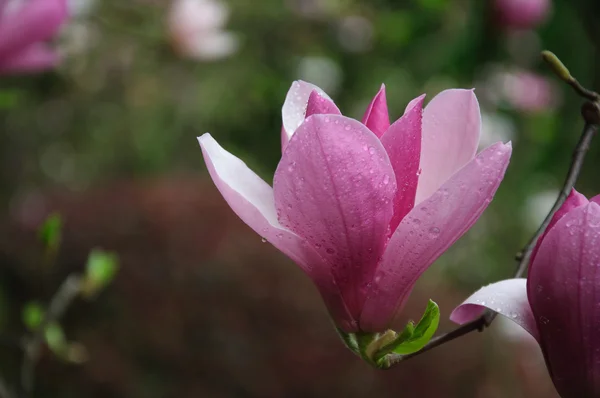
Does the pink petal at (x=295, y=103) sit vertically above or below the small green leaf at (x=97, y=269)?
above

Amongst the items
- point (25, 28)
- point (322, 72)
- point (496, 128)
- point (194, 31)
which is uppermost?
point (25, 28)

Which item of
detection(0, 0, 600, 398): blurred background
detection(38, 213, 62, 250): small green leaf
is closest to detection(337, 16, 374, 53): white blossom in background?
detection(0, 0, 600, 398): blurred background

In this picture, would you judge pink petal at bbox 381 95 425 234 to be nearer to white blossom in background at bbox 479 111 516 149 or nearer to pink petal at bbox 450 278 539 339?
pink petal at bbox 450 278 539 339

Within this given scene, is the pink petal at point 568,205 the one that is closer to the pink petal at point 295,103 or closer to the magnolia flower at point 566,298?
the magnolia flower at point 566,298

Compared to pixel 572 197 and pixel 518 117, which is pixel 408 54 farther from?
pixel 572 197

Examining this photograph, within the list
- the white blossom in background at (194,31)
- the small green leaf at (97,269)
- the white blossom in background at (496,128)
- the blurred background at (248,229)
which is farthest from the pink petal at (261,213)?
the white blossom in background at (194,31)

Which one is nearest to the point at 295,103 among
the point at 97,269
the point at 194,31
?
the point at 97,269

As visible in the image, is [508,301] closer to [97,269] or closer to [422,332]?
[422,332]
